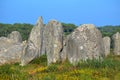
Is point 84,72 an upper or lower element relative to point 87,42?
lower

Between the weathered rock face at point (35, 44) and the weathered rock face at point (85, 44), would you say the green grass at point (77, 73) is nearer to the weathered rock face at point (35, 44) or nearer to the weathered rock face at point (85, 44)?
the weathered rock face at point (85, 44)

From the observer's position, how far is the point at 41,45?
40344mm

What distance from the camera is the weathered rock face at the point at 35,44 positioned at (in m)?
32.3

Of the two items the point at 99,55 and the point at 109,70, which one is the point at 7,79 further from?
the point at 99,55

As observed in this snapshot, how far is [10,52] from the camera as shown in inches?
1352

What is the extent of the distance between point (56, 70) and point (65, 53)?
30.3 ft

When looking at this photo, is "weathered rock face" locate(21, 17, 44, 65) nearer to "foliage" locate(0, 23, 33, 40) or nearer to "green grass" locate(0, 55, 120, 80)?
"green grass" locate(0, 55, 120, 80)

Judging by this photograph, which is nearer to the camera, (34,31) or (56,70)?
(56,70)

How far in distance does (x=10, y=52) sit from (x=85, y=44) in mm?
8500

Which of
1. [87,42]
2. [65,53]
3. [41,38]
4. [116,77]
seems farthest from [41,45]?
[116,77]

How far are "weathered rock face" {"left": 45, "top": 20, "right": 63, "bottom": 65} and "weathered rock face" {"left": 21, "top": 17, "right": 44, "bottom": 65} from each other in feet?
4.13

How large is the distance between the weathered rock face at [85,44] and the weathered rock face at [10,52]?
21.4ft

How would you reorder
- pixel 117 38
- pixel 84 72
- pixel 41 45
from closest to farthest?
pixel 84 72 → pixel 41 45 → pixel 117 38

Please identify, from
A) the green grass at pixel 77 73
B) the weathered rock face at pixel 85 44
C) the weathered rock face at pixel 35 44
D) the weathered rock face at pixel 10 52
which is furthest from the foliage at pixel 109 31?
the green grass at pixel 77 73
